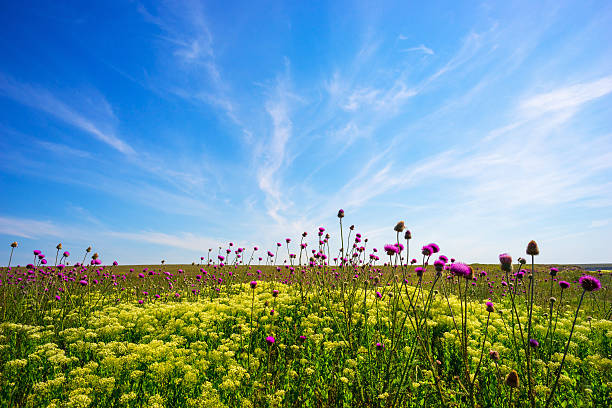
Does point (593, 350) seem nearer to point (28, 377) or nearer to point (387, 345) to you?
point (387, 345)

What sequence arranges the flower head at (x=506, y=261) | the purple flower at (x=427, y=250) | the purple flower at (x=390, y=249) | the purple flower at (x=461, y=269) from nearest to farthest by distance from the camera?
the purple flower at (x=461, y=269) → the flower head at (x=506, y=261) → the purple flower at (x=427, y=250) → the purple flower at (x=390, y=249)

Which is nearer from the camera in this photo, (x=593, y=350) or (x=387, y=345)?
(x=387, y=345)

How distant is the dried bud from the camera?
2.95 meters

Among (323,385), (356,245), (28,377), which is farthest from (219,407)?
(356,245)

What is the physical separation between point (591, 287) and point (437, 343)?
3022 millimetres

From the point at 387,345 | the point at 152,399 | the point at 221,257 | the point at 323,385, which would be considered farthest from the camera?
the point at 221,257

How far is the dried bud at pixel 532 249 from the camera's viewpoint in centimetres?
295

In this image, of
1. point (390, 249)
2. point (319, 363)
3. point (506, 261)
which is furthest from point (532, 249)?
point (319, 363)

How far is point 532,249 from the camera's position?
2.97 metres

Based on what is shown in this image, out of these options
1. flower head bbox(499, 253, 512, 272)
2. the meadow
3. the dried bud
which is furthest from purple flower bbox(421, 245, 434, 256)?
the dried bud

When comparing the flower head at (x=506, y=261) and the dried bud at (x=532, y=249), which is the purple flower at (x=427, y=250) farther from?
the dried bud at (x=532, y=249)

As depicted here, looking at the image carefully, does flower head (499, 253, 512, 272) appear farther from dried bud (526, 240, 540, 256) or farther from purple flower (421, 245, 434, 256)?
purple flower (421, 245, 434, 256)

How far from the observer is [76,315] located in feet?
22.0

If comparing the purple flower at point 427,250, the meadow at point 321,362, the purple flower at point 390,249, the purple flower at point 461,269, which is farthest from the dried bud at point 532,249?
the purple flower at point 390,249
